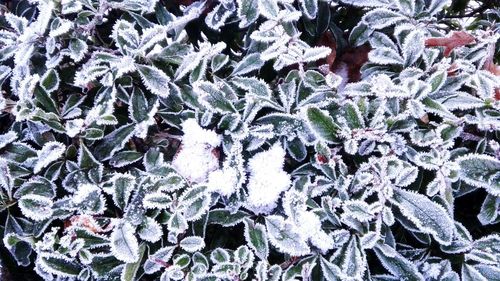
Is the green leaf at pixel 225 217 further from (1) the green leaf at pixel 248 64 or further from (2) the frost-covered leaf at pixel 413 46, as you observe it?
(2) the frost-covered leaf at pixel 413 46

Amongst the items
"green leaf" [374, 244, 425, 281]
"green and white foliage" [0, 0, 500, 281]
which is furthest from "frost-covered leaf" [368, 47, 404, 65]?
"green leaf" [374, 244, 425, 281]

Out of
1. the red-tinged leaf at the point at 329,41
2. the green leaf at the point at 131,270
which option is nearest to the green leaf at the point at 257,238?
the green leaf at the point at 131,270

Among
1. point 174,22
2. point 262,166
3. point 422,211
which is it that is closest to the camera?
point 422,211

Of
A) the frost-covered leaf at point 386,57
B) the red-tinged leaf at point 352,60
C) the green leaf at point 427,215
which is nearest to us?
the green leaf at point 427,215

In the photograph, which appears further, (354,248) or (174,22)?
(174,22)

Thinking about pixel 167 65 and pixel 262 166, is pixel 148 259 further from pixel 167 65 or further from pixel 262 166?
pixel 167 65

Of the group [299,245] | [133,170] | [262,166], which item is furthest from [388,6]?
[133,170]

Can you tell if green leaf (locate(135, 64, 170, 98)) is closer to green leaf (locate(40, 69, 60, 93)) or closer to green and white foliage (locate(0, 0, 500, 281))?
green and white foliage (locate(0, 0, 500, 281))

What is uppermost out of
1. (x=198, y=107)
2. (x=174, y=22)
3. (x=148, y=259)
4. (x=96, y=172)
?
(x=174, y=22)
